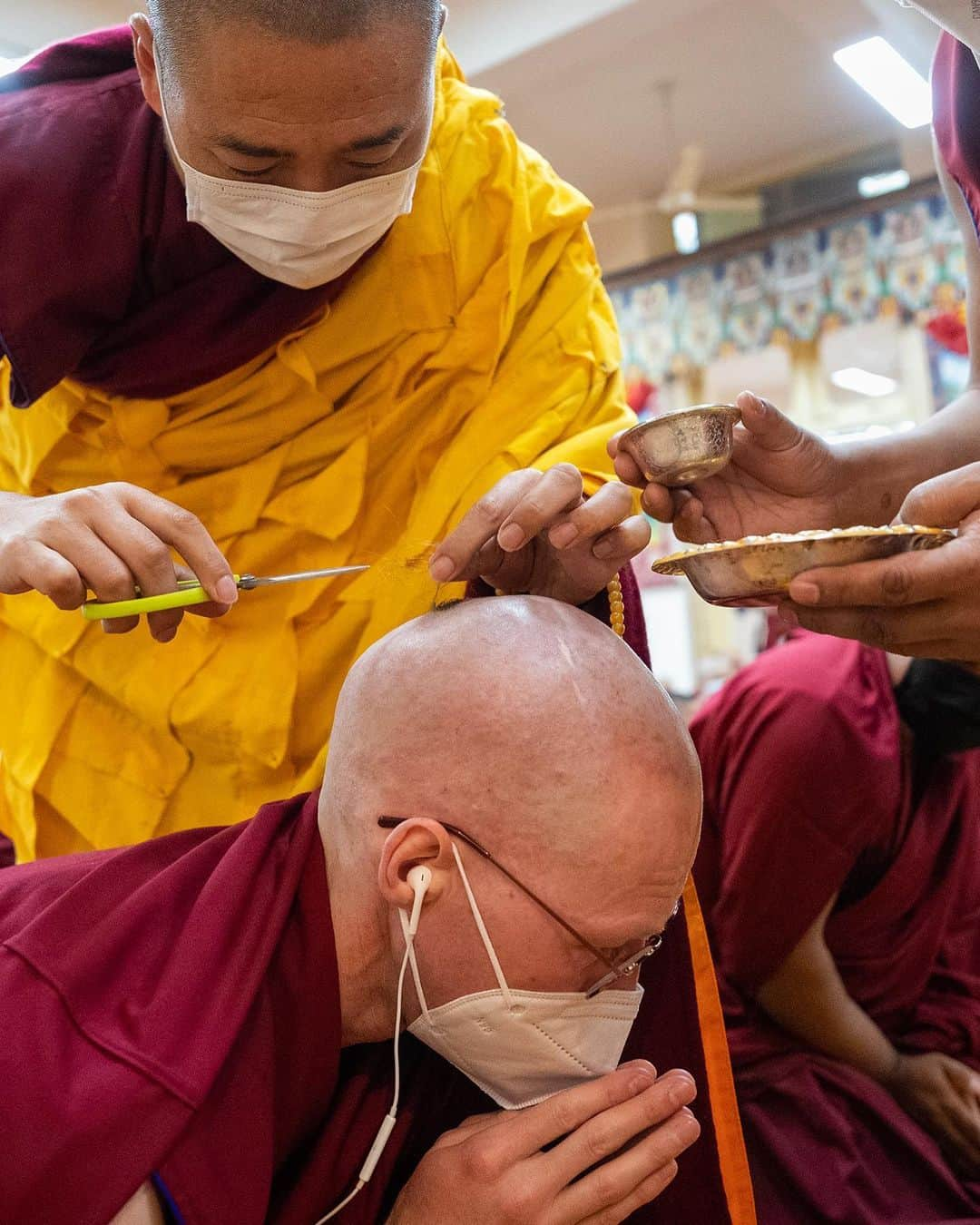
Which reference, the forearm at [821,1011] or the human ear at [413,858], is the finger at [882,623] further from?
the forearm at [821,1011]

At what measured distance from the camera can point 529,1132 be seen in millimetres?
1244

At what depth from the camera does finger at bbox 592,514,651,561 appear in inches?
58.1

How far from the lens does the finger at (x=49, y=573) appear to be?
4.22ft

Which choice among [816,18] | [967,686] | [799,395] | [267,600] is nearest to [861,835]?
[967,686]

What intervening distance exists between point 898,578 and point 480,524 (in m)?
0.46

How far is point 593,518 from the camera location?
4.66ft

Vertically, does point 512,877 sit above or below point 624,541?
below

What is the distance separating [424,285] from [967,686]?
4.49ft

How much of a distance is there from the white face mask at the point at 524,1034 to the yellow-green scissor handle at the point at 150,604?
39 centimetres

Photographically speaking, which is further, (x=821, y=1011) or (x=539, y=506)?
(x=821, y=1011)

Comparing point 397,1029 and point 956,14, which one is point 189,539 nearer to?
point 397,1029

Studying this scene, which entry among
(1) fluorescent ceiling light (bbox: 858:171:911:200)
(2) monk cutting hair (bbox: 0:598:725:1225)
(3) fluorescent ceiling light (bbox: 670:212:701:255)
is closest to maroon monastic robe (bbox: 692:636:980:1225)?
(2) monk cutting hair (bbox: 0:598:725:1225)

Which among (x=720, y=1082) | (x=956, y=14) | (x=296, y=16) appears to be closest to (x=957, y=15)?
(x=956, y=14)

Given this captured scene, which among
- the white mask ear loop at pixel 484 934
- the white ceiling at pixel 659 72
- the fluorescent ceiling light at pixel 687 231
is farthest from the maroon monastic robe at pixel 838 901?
the fluorescent ceiling light at pixel 687 231
